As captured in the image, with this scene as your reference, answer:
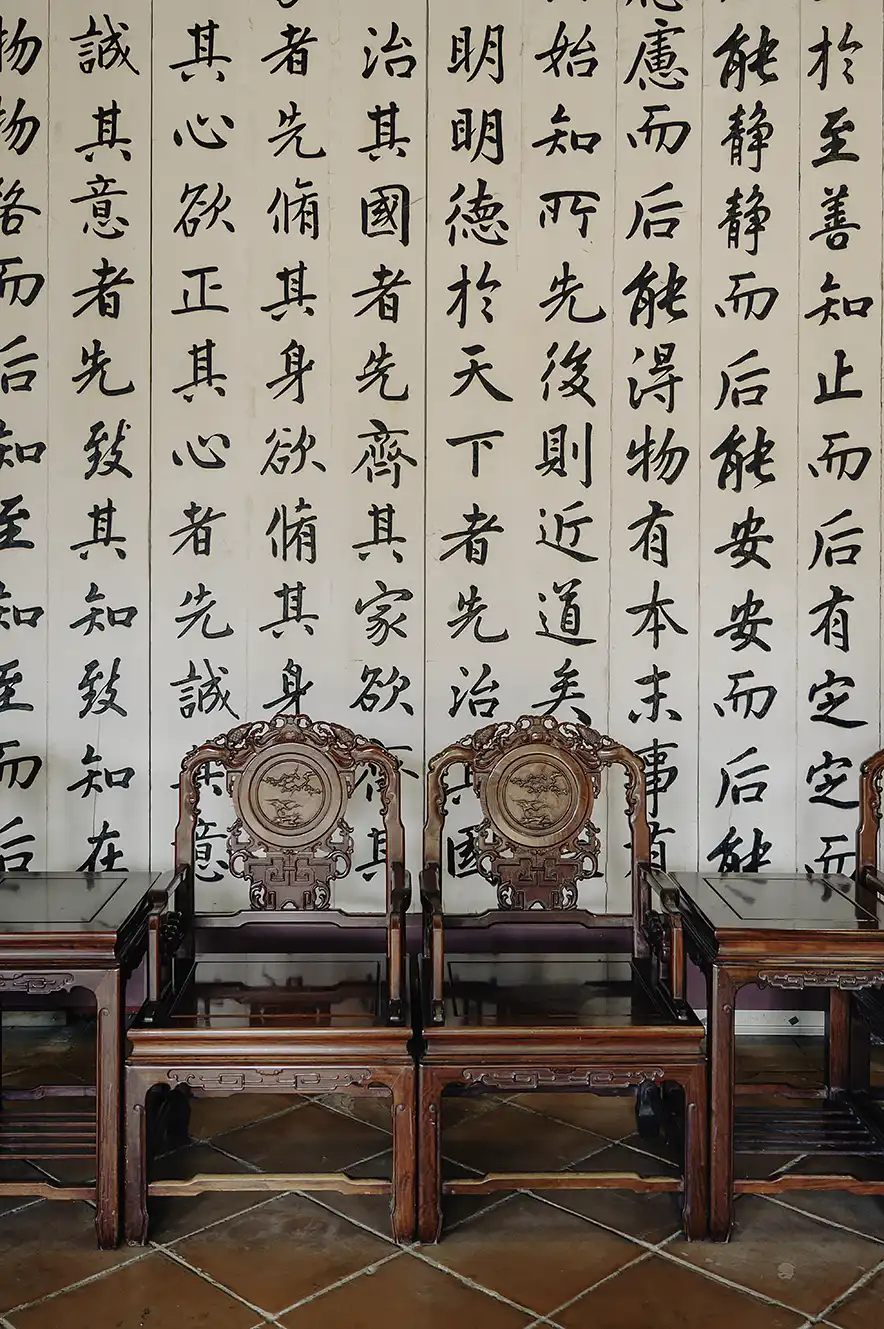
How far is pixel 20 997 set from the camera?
111 inches

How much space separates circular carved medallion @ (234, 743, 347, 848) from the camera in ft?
7.93

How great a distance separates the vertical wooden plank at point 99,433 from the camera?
281 cm

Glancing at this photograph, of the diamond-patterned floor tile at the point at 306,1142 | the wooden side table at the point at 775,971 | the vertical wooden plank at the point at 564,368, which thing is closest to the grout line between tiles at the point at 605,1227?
the wooden side table at the point at 775,971

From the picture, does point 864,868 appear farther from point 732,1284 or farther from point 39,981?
point 39,981

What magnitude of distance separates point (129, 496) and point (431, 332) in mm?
896

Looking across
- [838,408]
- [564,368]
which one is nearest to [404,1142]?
[564,368]

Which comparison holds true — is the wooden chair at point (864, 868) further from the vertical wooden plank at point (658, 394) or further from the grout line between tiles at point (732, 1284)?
the grout line between tiles at point (732, 1284)

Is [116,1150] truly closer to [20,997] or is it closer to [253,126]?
[20,997]

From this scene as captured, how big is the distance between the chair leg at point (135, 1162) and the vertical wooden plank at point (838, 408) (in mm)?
1795

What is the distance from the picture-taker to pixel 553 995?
227 centimetres

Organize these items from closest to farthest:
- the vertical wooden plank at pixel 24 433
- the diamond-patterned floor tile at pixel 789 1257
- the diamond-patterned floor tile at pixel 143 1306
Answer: the diamond-patterned floor tile at pixel 143 1306, the diamond-patterned floor tile at pixel 789 1257, the vertical wooden plank at pixel 24 433

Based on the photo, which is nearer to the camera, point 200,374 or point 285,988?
point 285,988

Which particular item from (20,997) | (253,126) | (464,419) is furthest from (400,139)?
(20,997)

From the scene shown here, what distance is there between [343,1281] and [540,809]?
3.29 feet
